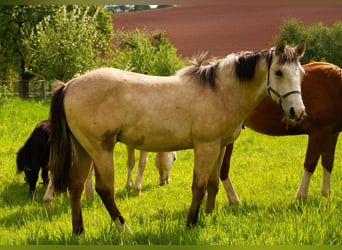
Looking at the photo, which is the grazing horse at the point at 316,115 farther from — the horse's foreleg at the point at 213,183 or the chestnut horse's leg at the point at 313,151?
the horse's foreleg at the point at 213,183

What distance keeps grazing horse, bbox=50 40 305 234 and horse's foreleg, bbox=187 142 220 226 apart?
0.04 ft

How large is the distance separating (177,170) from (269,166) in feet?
7.15

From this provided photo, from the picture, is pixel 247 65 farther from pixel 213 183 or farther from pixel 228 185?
pixel 228 185

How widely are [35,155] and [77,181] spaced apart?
2372mm

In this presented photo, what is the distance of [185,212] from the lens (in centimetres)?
525

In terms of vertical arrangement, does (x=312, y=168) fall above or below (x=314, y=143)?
below

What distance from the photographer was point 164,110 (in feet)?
13.4

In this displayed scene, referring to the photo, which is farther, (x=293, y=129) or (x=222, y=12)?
(x=222, y=12)

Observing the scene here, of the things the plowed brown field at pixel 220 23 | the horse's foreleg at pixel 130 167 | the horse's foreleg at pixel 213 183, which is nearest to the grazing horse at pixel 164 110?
the horse's foreleg at pixel 213 183

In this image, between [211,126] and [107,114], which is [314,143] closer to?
[211,126]

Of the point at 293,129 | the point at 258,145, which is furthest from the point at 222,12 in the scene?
the point at 293,129

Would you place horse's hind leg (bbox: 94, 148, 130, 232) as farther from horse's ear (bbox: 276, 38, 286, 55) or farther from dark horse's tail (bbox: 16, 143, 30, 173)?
dark horse's tail (bbox: 16, 143, 30, 173)

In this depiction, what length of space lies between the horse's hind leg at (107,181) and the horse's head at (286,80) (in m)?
2.05

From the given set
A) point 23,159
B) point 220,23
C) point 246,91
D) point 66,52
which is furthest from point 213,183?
point 220,23
